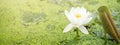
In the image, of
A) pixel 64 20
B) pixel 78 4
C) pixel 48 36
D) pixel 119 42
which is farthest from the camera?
pixel 78 4

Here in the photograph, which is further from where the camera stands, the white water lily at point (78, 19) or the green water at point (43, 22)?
the green water at point (43, 22)

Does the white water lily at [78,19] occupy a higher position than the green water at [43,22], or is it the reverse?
the white water lily at [78,19]

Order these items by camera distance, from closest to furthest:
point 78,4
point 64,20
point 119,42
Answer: point 119,42 → point 64,20 → point 78,4

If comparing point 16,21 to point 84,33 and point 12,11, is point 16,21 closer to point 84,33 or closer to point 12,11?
point 12,11

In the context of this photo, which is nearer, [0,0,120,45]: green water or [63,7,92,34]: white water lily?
[63,7,92,34]: white water lily

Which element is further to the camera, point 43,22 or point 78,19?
point 43,22

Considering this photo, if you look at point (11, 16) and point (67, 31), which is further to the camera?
point (11, 16)

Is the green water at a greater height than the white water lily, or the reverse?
the white water lily

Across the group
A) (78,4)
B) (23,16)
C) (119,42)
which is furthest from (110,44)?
(23,16)
